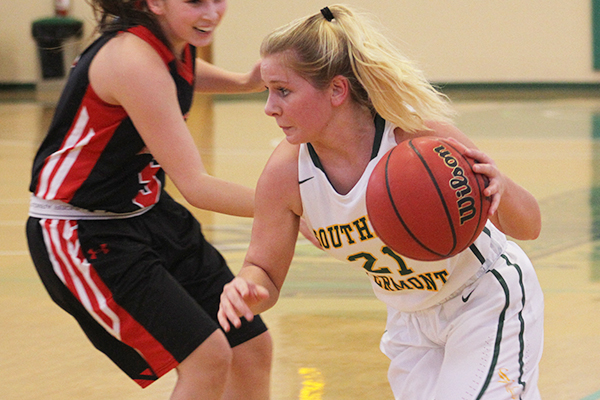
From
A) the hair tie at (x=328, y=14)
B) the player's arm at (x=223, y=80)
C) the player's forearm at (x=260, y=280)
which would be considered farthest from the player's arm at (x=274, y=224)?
the player's arm at (x=223, y=80)

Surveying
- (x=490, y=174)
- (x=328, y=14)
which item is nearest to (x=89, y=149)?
(x=328, y=14)

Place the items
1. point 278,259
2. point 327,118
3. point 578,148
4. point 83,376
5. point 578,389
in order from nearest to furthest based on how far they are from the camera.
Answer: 1. point 327,118
2. point 278,259
3. point 578,389
4. point 83,376
5. point 578,148

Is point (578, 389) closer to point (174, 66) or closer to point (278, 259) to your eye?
point (278, 259)

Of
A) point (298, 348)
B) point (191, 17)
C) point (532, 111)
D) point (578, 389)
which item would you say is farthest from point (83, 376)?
point (532, 111)

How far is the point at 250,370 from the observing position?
8.71 feet

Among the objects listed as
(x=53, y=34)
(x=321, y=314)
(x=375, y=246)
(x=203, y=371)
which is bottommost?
(x=53, y=34)

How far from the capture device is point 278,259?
238 cm

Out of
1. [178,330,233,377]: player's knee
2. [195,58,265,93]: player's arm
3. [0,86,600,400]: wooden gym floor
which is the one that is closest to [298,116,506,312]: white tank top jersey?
[178,330,233,377]: player's knee

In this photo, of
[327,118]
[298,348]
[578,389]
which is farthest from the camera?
[298,348]

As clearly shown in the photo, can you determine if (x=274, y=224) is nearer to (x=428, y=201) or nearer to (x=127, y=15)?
(x=428, y=201)

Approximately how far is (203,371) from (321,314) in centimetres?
185

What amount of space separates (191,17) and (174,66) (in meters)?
0.16

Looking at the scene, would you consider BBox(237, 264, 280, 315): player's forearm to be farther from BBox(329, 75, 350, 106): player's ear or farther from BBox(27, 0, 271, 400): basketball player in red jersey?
BBox(329, 75, 350, 106): player's ear

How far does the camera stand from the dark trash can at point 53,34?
14.3m
